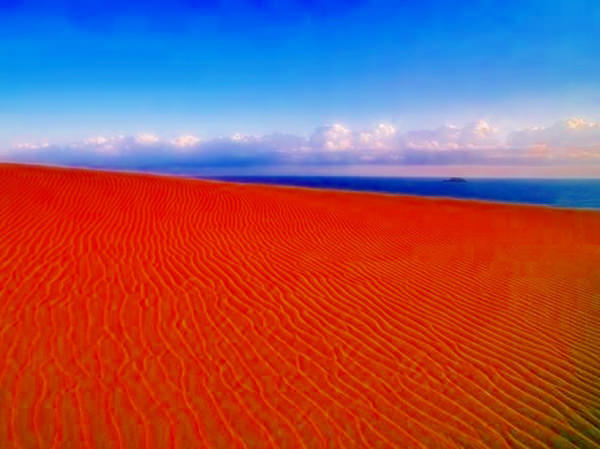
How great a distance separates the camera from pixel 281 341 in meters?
4.27

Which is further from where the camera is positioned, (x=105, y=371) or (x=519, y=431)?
(x=105, y=371)

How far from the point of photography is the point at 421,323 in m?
4.94

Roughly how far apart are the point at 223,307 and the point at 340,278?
2390mm

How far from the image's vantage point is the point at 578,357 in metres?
4.21

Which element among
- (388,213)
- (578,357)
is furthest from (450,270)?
(388,213)

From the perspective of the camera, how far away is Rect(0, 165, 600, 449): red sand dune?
116 inches

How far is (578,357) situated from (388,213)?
1123 centimetres

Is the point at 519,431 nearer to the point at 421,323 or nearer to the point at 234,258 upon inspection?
the point at 421,323

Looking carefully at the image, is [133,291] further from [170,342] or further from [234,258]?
[234,258]

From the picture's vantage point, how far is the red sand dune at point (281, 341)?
2.95 meters

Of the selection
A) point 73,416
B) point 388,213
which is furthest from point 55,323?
point 388,213

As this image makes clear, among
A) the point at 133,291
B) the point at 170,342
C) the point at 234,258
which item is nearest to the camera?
the point at 170,342

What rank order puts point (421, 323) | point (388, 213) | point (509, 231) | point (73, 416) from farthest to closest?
point (388, 213) → point (509, 231) → point (421, 323) → point (73, 416)

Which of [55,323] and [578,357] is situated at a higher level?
[55,323]
